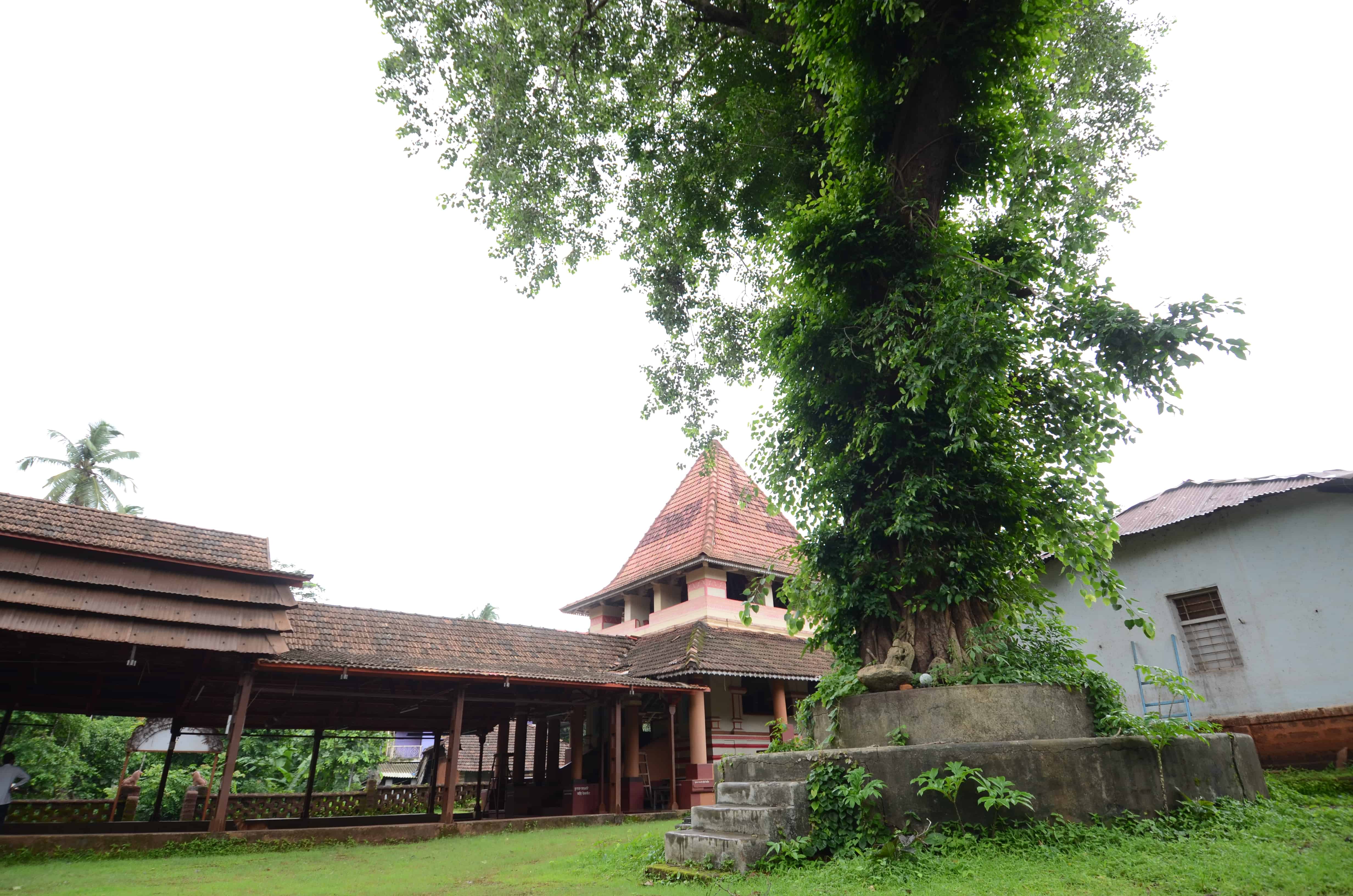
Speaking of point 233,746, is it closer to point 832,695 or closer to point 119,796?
point 119,796

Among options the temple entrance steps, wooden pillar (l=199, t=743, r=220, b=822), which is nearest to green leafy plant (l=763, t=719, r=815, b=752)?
the temple entrance steps

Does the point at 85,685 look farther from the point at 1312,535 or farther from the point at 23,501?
the point at 1312,535

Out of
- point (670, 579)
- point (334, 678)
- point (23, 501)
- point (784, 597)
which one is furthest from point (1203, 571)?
point (23, 501)

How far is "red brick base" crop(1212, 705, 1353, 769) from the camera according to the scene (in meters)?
7.70

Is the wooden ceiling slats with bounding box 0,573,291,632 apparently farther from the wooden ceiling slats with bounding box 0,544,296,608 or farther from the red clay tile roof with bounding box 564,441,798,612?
the red clay tile roof with bounding box 564,441,798,612

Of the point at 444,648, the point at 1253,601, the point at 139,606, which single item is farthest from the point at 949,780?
the point at 444,648

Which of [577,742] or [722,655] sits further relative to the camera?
[577,742]

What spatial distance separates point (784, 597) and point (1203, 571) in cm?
817

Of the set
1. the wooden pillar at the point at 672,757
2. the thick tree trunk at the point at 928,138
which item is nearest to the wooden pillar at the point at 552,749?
the wooden pillar at the point at 672,757

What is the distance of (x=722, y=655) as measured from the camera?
14.0m

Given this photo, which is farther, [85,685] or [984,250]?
[85,685]

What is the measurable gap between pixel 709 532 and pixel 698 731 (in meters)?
4.65

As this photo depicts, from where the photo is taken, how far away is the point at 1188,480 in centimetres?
1227

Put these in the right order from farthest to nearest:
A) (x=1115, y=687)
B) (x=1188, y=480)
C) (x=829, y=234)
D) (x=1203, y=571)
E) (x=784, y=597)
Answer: (x=1188, y=480) → (x=1203, y=571) → (x=784, y=597) → (x=829, y=234) → (x=1115, y=687)
